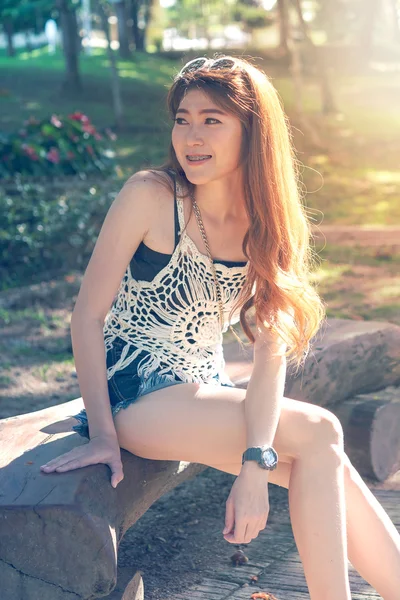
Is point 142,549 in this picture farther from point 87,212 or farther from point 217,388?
point 87,212

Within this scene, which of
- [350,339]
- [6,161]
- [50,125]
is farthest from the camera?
[50,125]

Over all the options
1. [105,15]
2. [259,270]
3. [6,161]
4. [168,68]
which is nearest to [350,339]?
[259,270]

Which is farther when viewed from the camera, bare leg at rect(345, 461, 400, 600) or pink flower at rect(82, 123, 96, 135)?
pink flower at rect(82, 123, 96, 135)

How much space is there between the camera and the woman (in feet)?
7.15

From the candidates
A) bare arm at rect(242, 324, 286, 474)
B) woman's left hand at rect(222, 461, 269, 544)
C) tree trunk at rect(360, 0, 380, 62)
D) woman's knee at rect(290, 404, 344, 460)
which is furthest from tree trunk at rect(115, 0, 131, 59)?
woman's left hand at rect(222, 461, 269, 544)

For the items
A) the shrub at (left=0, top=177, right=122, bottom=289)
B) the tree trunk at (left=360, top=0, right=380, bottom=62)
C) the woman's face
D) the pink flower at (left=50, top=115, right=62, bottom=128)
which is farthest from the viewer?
the tree trunk at (left=360, top=0, right=380, bottom=62)

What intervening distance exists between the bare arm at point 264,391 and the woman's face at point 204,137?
0.49 metres

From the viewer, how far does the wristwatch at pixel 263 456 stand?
7.13 feet

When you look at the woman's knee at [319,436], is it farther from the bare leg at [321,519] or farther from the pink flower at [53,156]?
the pink flower at [53,156]

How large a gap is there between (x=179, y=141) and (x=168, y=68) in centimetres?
2039

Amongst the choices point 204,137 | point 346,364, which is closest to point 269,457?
point 204,137

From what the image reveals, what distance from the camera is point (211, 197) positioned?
8.48 feet

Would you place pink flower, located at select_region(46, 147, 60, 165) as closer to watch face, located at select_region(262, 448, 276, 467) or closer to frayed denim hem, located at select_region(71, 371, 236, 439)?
frayed denim hem, located at select_region(71, 371, 236, 439)

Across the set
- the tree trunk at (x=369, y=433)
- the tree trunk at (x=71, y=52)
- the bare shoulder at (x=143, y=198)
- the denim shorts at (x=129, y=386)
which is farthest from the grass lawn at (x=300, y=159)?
the tree trunk at (x=369, y=433)
